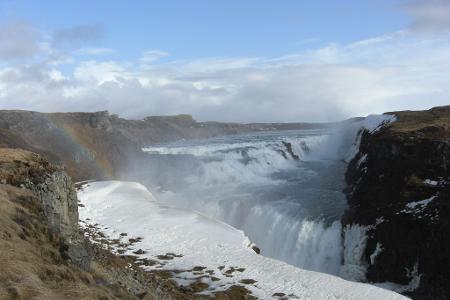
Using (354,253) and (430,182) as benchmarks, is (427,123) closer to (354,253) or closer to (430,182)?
(430,182)

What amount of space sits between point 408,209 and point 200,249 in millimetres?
14249

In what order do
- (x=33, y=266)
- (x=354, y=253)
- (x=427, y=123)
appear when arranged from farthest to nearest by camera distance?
(x=427, y=123) → (x=354, y=253) → (x=33, y=266)

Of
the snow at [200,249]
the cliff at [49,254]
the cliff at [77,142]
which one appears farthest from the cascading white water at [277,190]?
the cliff at [49,254]

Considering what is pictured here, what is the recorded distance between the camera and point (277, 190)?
45.9 metres

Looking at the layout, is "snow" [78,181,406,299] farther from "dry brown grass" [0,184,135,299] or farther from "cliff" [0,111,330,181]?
"cliff" [0,111,330,181]

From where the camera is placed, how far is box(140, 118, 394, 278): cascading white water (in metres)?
31.3

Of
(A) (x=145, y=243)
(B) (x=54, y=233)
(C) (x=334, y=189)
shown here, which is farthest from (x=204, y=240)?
(C) (x=334, y=189)

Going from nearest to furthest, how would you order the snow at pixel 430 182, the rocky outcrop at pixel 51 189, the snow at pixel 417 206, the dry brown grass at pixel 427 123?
1. the rocky outcrop at pixel 51 189
2. the snow at pixel 417 206
3. the snow at pixel 430 182
4. the dry brown grass at pixel 427 123

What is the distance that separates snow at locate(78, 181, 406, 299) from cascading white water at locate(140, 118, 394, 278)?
3.71 meters

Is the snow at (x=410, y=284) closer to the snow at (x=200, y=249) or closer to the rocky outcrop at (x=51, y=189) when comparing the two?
the snow at (x=200, y=249)

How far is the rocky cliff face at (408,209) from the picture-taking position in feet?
77.6

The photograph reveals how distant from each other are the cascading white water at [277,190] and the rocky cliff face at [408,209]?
2.56m

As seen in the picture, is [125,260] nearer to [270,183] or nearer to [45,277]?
[45,277]

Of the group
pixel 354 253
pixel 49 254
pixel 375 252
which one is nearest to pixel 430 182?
pixel 375 252
